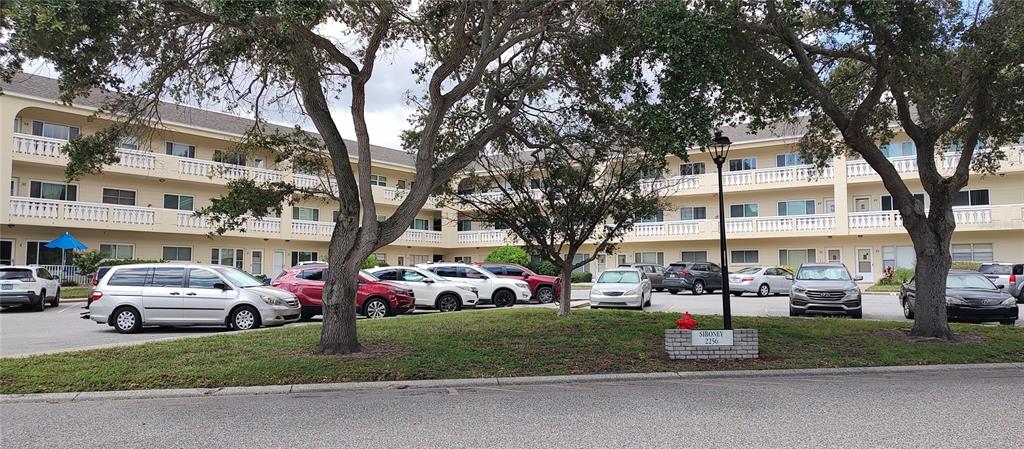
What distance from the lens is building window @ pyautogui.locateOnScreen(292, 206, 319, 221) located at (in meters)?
38.8

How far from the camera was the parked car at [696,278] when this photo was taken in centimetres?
3033

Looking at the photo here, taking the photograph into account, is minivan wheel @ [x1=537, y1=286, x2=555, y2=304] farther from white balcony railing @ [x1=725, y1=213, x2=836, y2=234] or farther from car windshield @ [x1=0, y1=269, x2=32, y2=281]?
white balcony railing @ [x1=725, y1=213, x2=836, y2=234]

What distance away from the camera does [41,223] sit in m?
28.0

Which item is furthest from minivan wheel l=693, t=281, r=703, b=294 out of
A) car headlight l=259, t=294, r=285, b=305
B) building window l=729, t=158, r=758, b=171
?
car headlight l=259, t=294, r=285, b=305

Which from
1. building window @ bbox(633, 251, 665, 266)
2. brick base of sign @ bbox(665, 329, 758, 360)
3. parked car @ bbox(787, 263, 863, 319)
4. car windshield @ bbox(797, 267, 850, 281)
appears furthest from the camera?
building window @ bbox(633, 251, 665, 266)

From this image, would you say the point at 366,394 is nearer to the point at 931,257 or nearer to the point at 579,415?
the point at 579,415

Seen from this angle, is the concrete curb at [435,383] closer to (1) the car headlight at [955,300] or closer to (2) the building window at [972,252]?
(1) the car headlight at [955,300]

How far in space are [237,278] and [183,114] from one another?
456 inches

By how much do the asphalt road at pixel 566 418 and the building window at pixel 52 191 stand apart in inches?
1025

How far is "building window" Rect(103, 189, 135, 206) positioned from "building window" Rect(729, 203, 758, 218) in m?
32.0

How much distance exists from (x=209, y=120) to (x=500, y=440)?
3322cm

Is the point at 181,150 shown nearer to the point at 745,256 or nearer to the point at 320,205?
the point at 320,205

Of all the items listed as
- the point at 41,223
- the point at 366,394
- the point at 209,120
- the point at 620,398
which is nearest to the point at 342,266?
the point at 366,394

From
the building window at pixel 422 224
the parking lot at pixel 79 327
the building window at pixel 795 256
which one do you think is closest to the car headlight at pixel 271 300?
the parking lot at pixel 79 327
